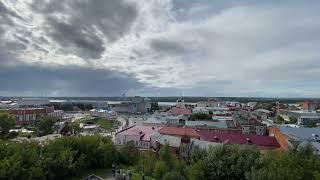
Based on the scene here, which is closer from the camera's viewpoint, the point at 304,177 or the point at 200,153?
the point at 304,177

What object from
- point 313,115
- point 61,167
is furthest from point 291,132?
point 313,115

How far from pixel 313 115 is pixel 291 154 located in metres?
83.8

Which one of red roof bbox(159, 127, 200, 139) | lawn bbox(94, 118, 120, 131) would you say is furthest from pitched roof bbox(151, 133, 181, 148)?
lawn bbox(94, 118, 120, 131)

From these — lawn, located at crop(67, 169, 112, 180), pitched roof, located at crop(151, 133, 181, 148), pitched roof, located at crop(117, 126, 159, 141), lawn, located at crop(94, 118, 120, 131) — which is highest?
pitched roof, located at crop(117, 126, 159, 141)

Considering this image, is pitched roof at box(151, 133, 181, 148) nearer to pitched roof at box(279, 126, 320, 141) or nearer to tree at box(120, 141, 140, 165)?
tree at box(120, 141, 140, 165)

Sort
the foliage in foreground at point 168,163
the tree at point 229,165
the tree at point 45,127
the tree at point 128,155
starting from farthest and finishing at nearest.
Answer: the tree at point 45,127 → the tree at point 128,155 → the tree at point 229,165 → the foliage in foreground at point 168,163

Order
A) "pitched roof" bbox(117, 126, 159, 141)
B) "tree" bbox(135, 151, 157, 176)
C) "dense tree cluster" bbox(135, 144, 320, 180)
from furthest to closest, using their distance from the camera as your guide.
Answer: "pitched roof" bbox(117, 126, 159, 141), "tree" bbox(135, 151, 157, 176), "dense tree cluster" bbox(135, 144, 320, 180)

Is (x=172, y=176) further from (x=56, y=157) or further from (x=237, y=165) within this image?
(x=56, y=157)

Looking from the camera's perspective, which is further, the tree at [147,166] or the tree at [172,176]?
the tree at [147,166]

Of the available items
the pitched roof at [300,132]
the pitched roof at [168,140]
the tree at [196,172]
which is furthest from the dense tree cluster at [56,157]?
the pitched roof at [300,132]

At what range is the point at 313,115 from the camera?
119812 millimetres

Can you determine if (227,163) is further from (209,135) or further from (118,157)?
(209,135)

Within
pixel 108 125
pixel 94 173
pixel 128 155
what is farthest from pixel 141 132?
pixel 108 125

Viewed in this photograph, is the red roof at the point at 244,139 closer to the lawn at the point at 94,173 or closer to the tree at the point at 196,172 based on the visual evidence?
the lawn at the point at 94,173
